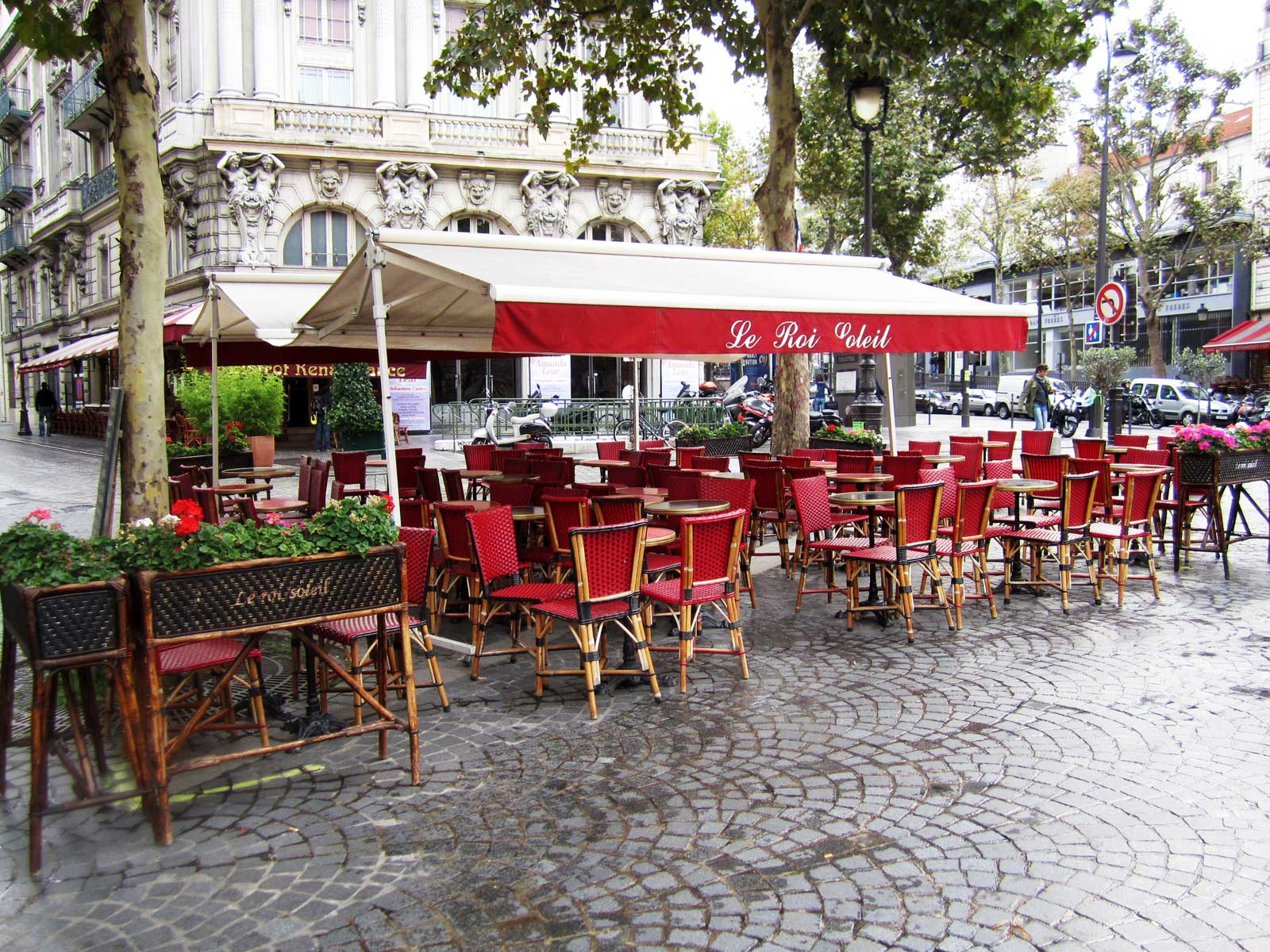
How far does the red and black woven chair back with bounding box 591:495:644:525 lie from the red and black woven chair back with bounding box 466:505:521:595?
63cm

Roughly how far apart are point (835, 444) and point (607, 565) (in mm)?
9093

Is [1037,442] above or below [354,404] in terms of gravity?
below

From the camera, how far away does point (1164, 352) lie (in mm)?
49562

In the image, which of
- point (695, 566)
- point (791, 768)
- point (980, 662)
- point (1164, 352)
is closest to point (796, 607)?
point (980, 662)

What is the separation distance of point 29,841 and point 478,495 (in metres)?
7.81

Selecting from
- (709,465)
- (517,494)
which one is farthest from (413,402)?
(517,494)

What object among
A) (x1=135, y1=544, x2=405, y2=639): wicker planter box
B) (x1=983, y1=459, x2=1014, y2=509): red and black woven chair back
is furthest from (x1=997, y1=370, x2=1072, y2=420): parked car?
(x1=135, y1=544, x2=405, y2=639): wicker planter box

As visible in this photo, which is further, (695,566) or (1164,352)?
(1164,352)

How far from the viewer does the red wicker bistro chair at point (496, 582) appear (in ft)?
19.5

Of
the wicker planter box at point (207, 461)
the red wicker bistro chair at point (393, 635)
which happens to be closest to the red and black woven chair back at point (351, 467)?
the wicker planter box at point (207, 461)

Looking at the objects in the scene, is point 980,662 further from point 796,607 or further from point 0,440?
point 0,440

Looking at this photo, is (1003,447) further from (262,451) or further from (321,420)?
(321,420)

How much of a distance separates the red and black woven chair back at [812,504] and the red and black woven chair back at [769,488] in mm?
945

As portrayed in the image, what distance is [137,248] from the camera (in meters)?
5.96
